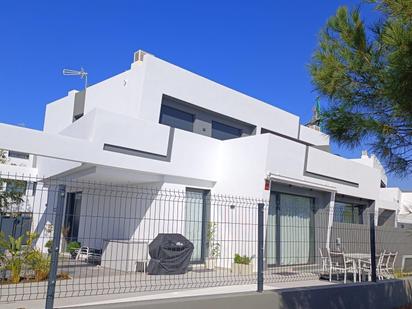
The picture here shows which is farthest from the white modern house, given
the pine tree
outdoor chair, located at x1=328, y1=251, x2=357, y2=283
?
the pine tree

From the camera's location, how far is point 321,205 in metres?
16.2

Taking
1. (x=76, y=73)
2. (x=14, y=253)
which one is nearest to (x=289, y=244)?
(x=14, y=253)

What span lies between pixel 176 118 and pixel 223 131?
2.56 metres

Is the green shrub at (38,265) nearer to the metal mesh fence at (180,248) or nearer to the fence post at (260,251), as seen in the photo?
the metal mesh fence at (180,248)

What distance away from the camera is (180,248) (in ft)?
36.2

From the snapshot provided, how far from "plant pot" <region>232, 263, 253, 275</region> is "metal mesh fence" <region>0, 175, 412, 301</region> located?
0.03 metres

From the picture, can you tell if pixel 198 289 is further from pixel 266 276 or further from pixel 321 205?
pixel 321 205

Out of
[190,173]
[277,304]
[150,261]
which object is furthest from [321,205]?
[277,304]

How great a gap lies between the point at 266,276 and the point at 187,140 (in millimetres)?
5767

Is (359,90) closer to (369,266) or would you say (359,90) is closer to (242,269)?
(242,269)

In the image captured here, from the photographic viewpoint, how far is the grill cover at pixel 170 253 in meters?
10.5

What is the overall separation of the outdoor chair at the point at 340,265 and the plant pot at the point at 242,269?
3040 millimetres

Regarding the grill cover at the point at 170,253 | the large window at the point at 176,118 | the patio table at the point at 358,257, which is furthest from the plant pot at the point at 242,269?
the large window at the point at 176,118

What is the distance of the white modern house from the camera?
10.8 metres
